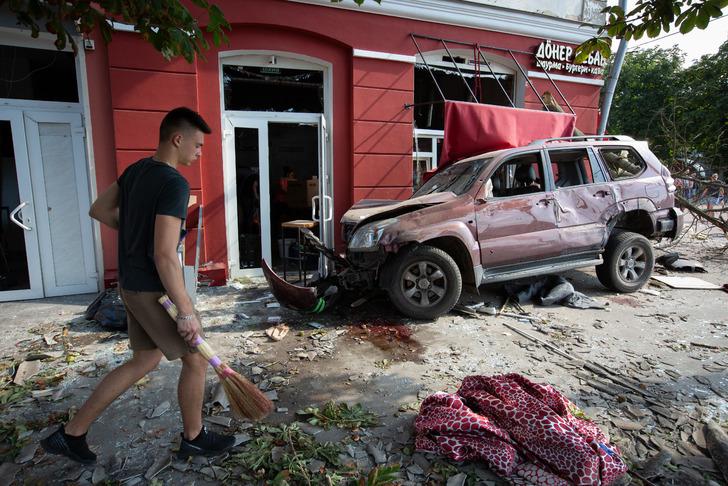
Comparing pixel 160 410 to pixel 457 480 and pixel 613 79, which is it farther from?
pixel 613 79

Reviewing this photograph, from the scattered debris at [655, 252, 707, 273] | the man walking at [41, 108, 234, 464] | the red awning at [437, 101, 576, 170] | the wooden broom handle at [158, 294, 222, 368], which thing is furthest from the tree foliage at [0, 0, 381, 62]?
the scattered debris at [655, 252, 707, 273]

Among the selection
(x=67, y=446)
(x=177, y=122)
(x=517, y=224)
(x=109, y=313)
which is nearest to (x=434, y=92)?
(x=517, y=224)

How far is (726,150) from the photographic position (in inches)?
527

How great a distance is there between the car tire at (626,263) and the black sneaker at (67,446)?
20.1ft

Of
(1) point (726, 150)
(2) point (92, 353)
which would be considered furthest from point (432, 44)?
(1) point (726, 150)

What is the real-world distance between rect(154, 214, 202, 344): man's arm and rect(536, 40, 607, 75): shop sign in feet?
28.1

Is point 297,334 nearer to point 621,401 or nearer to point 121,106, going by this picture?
point 621,401

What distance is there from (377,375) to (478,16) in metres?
7.19

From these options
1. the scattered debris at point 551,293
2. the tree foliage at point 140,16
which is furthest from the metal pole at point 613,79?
the tree foliage at point 140,16

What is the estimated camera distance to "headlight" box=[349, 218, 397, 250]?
492 cm

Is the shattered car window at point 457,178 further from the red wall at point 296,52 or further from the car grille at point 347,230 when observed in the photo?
the red wall at point 296,52

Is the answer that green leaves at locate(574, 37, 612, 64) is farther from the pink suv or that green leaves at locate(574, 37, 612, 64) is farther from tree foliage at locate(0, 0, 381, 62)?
tree foliage at locate(0, 0, 381, 62)

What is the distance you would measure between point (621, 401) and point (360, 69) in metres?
6.19

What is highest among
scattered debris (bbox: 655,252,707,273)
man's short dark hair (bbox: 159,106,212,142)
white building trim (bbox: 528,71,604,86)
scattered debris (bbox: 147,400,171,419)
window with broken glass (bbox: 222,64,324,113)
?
white building trim (bbox: 528,71,604,86)
